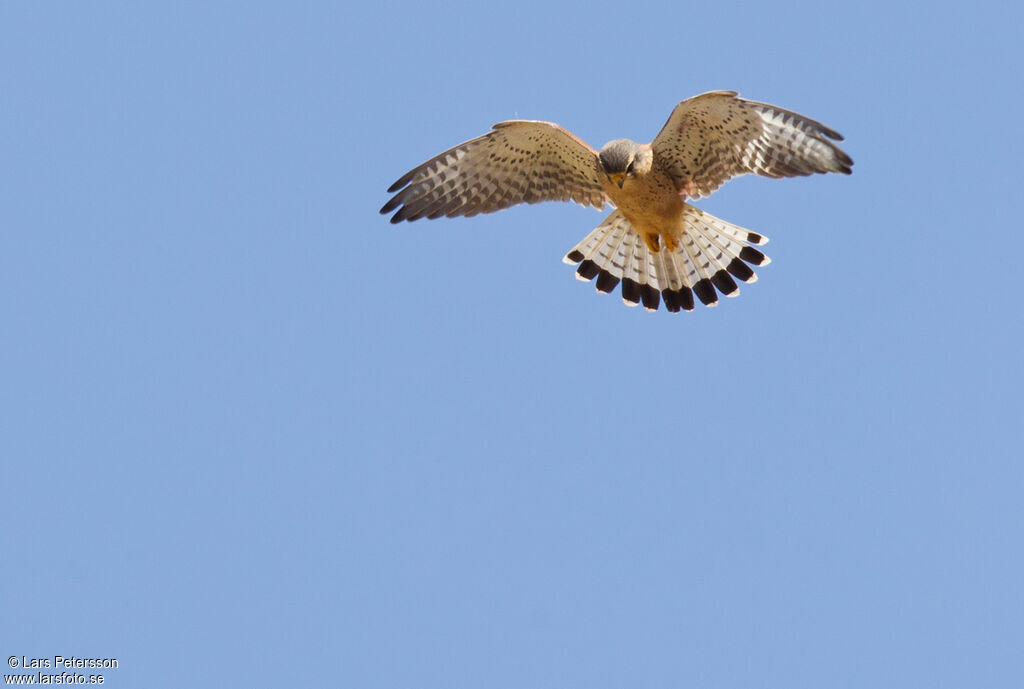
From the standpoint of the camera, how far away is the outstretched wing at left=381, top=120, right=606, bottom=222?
9992 millimetres

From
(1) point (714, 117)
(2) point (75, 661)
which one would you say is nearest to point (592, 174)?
(1) point (714, 117)

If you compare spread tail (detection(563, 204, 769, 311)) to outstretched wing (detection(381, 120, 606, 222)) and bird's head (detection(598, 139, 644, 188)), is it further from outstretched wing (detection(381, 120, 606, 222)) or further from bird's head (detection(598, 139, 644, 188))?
bird's head (detection(598, 139, 644, 188))

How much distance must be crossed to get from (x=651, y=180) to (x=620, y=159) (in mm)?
612

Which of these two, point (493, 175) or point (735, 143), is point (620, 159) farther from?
point (493, 175)

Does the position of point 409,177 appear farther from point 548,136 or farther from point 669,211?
point 669,211

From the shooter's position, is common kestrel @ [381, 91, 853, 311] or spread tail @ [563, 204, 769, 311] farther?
spread tail @ [563, 204, 769, 311]

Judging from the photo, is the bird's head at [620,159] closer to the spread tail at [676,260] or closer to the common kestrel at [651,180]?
the common kestrel at [651,180]

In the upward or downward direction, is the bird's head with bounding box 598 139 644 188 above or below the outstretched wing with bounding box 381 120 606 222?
below

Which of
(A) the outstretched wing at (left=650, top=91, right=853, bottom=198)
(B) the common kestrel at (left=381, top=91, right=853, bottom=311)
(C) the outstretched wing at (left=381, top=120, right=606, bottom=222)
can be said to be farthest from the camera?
(C) the outstretched wing at (left=381, top=120, right=606, bottom=222)

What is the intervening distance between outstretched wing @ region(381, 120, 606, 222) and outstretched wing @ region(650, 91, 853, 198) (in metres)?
0.73

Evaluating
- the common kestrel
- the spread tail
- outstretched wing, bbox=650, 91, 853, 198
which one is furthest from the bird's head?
the spread tail

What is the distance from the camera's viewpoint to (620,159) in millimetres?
9328

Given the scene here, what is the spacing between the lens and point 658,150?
9812 mm

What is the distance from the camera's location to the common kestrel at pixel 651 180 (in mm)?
9289
